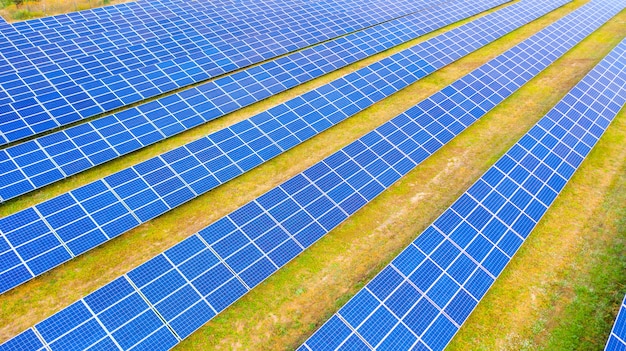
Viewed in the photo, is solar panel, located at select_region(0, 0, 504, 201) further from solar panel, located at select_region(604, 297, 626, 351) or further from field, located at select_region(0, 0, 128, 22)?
field, located at select_region(0, 0, 128, 22)

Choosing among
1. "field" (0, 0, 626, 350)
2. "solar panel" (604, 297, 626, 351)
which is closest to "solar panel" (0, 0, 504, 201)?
"field" (0, 0, 626, 350)

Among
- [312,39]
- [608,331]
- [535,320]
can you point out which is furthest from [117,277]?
[312,39]

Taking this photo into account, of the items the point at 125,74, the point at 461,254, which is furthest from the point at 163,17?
the point at 461,254

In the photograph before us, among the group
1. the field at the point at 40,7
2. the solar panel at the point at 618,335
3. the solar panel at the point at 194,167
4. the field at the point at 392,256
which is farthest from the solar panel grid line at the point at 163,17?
the solar panel at the point at 618,335

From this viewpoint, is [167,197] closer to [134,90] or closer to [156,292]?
[156,292]

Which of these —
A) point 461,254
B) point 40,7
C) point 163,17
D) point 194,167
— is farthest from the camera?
point 40,7

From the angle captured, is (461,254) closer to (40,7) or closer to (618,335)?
(618,335)
